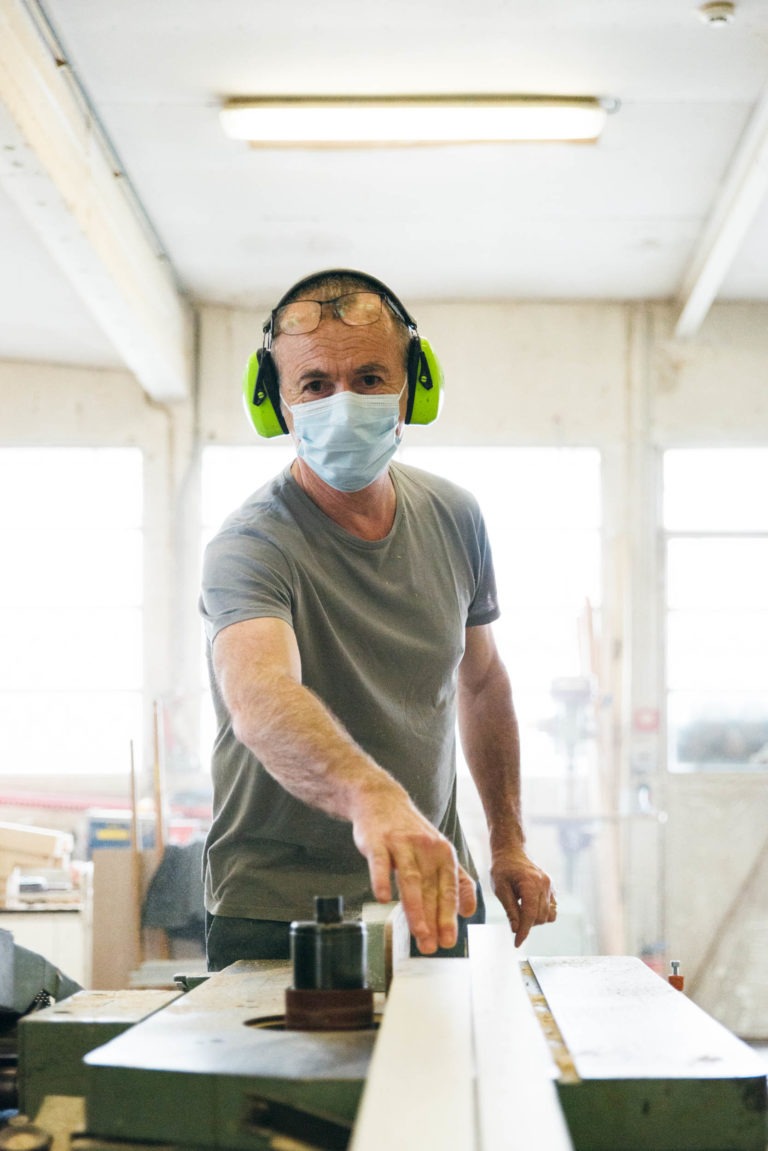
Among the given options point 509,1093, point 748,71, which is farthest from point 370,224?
point 509,1093

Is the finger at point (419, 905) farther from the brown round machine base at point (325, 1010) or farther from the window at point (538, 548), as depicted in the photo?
the window at point (538, 548)

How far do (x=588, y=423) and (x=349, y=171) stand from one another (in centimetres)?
190

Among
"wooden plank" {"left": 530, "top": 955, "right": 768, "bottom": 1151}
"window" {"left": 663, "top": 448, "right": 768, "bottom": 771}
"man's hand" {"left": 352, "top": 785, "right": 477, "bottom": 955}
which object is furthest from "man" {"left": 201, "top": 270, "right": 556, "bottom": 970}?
"window" {"left": 663, "top": 448, "right": 768, "bottom": 771}

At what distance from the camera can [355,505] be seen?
1772mm

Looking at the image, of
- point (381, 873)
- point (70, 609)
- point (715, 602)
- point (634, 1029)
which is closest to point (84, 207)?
point (70, 609)

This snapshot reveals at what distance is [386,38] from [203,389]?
2.54 meters

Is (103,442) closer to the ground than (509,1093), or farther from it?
farther from it

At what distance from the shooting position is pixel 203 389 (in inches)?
242

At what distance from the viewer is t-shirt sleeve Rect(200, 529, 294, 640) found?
1521 millimetres

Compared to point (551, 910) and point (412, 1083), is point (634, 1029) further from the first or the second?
point (551, 910)

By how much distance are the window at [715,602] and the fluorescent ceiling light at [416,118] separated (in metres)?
2.15

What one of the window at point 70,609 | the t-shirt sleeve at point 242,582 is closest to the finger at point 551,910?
the t-shirt sleeve at point 242,582

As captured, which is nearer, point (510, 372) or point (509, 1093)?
point (509, 1093)

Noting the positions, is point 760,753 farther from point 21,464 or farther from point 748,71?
point 21,464
